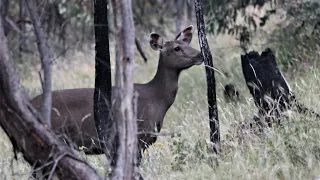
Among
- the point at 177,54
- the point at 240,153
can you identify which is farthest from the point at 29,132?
the point at 177,54

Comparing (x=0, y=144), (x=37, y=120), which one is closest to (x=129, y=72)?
(x=37, y=120)

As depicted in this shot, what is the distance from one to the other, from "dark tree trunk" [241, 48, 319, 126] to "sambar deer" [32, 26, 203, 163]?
678 millimetres

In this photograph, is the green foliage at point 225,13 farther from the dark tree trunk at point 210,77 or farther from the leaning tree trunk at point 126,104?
the leaning tree trunk at point 126,104

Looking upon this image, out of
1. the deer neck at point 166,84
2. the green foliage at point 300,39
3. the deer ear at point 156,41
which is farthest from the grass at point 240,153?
the green foliage at point 300,39

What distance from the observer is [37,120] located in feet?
18.1

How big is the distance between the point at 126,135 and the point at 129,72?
47 centimetres

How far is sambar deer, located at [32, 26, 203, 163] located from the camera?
8492 mm

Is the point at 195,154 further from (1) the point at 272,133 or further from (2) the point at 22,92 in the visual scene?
(2) the point at 22,92

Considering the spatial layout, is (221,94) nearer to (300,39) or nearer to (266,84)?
(300,39)

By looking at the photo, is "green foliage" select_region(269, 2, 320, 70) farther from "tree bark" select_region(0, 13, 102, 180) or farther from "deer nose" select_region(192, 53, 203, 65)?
"tree bark" select_region(0, 13, 102, 180)

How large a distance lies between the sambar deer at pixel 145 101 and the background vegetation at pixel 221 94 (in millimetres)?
261

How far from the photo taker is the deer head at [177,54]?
29.7 feet

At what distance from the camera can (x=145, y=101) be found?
8.83 meters

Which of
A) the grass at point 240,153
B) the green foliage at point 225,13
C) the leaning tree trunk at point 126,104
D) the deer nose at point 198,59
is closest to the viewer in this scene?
the leaning tree trunk at point 126,104
